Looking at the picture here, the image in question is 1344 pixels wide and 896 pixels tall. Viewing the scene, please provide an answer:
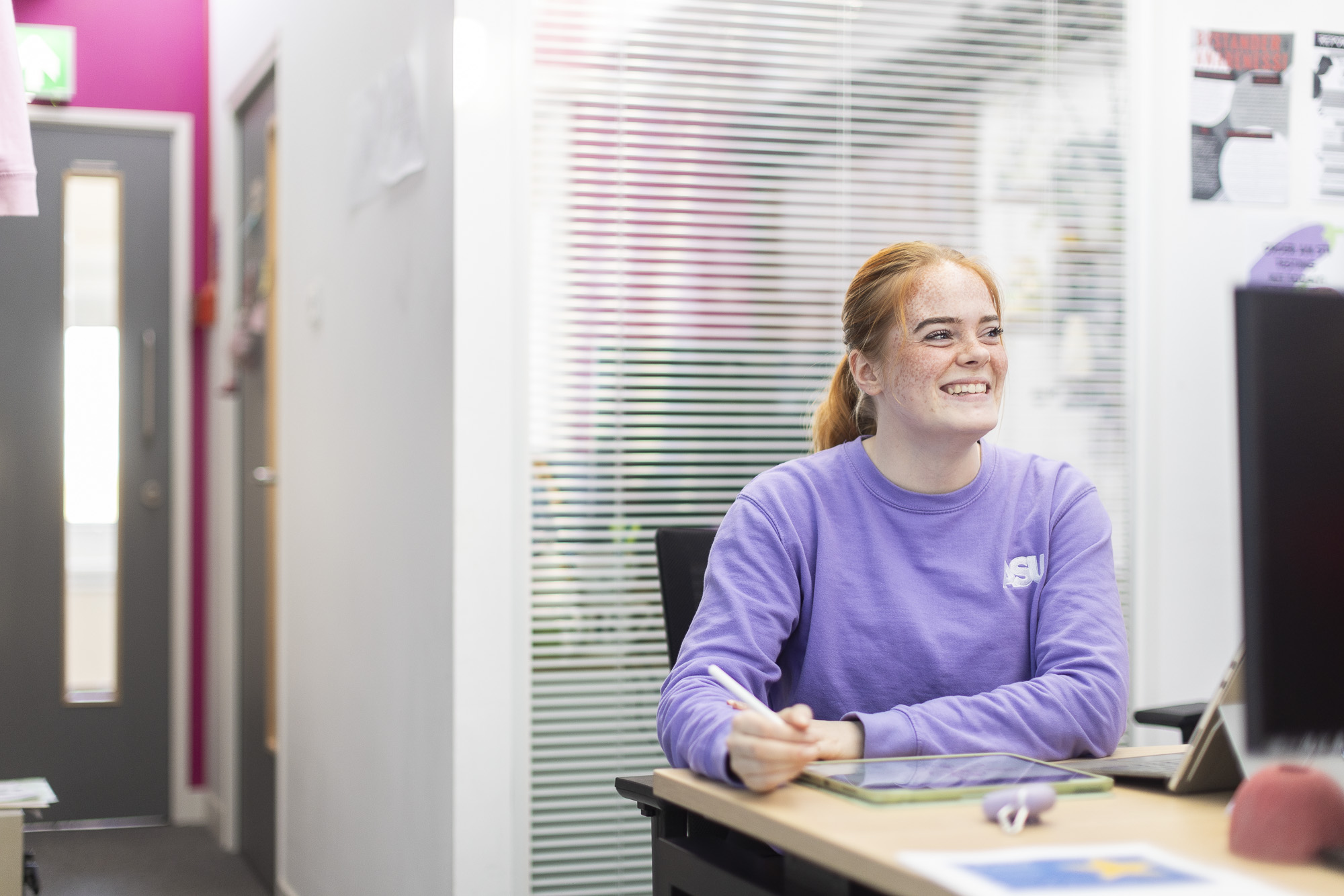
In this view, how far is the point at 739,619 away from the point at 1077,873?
2.07ft

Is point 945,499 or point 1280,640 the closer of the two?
point 1280,640

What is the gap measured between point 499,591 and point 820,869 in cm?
127

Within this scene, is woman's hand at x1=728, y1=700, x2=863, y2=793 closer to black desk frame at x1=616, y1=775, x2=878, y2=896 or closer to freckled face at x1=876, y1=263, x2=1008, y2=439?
black desk frame at x1=616, y1=775, x2=878, y2=896

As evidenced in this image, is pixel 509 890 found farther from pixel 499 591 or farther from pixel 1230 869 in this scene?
pixel 1230 869

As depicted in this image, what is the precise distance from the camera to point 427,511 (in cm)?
230

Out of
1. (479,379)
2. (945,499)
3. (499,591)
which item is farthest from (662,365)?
(945,499)

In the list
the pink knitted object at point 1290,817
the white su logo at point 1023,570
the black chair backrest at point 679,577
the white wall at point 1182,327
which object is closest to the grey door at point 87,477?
the black chair backrest at point 679,577

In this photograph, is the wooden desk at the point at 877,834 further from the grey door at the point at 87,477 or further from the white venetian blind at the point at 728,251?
the grey door at the point at 87,477

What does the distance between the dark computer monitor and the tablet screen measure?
0.98 ft

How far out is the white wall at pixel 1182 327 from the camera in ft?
8.77

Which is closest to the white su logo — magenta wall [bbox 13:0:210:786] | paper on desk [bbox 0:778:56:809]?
paper on desk [bbox 0:778:56:809]

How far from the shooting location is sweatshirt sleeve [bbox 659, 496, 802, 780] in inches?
51.7

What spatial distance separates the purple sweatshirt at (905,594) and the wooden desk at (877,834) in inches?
9.3

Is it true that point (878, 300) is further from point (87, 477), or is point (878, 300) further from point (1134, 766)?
point (87, 477)
